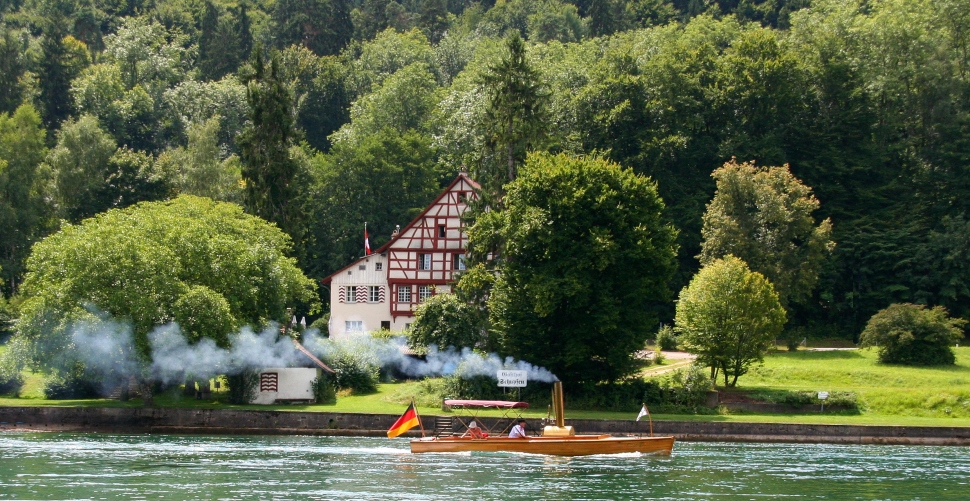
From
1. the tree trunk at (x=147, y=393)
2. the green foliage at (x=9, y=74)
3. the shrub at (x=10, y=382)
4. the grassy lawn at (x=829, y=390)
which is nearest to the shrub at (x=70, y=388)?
the grassy lawn at (x=829, y=390)

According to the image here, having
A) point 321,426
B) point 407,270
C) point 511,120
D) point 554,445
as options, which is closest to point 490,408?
point 321,426

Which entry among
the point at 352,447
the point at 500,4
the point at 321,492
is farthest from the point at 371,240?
the point at 500,4

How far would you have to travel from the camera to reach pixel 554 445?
55.8m

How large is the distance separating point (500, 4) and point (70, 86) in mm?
75438

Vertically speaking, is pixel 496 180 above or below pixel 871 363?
above

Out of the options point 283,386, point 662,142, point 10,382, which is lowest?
point 283,386

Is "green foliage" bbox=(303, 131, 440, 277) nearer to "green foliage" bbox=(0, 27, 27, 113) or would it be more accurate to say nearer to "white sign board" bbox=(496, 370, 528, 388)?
"green foliage" bbox=(0, 27, 27, 113)

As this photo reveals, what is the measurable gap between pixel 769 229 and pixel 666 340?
10.2 meters

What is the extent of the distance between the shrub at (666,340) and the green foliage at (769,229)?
532 cm

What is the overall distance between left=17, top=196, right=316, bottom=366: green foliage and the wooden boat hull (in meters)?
16.0

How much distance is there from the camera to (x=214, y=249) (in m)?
70.6

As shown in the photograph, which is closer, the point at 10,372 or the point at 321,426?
the point at 321,426

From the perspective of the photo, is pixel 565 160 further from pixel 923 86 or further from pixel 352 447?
pixel 923 86

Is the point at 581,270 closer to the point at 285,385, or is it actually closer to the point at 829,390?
the point at 829,390
